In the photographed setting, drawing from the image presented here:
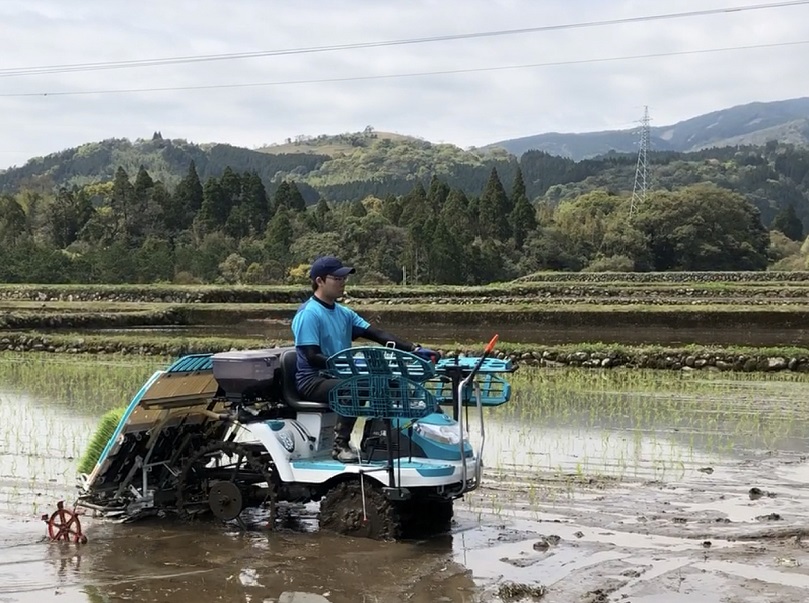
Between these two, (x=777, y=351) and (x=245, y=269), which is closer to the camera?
(x=777, y=351)

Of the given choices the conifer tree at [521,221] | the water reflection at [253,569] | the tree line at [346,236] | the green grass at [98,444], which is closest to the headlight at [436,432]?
the water reflection at [253,569]

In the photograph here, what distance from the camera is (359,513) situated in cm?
613

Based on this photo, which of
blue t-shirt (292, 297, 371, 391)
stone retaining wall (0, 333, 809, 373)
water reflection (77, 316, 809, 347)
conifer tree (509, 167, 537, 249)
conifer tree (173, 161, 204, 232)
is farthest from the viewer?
conifer tree (509, 167, 537, 249)

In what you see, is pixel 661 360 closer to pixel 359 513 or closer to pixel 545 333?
pixel 545 333

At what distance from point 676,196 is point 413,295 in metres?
35.1

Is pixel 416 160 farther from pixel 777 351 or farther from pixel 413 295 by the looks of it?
pixel 777 351

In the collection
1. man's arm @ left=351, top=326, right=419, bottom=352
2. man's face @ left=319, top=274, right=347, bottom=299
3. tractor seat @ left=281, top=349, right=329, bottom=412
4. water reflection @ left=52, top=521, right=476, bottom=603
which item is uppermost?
man's face @ left=319, top=274, right=347, bottom=299

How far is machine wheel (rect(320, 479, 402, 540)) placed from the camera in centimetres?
607

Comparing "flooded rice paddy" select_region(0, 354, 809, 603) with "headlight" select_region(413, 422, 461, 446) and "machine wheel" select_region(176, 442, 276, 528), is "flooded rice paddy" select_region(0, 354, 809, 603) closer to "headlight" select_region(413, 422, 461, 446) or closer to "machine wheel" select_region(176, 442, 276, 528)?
"machine wheel" select_region(176, 442, 276, 528)

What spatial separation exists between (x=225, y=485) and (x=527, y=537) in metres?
1.92

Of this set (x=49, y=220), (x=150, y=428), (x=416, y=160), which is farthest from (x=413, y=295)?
(x=416, y=160)

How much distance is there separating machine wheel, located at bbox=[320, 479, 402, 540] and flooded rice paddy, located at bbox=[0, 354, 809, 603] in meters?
0.09

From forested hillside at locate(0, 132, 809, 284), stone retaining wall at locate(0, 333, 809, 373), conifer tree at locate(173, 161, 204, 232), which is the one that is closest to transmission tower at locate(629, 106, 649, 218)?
forested hillside at locate(0, 132, 809, 284)

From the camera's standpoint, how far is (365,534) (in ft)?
20.1
